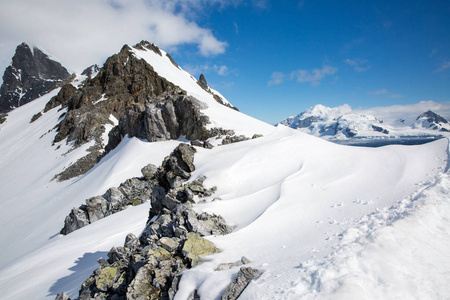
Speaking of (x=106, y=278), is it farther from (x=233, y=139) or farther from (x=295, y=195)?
(x=233, y=139)

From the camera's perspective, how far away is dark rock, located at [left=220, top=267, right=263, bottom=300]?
4820 millimetres

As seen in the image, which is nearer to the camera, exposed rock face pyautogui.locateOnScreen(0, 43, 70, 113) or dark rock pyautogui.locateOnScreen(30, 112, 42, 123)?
dark rock pyautogui.locateOnScreen(30, 112, 42, 123)

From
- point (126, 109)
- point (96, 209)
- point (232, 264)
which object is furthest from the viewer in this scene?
point (126, 109)

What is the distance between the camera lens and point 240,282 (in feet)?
16.4

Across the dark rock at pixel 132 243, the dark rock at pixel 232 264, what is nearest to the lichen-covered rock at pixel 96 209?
the dark rock at pixel 132 243

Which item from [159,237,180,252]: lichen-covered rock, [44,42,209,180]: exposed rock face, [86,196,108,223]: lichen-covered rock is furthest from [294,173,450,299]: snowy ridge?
[44,42,209,180]: exposed rock face

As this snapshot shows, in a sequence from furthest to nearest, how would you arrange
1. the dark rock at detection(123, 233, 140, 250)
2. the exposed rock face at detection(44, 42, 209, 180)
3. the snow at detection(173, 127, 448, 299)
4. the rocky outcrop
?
the exposed rock face at detection(44, 42, 209, 180)
the dark rock at detection(123, 233, 140, 250)
the rocky outcrop
the snow at detection(173, 127, 448, 299)

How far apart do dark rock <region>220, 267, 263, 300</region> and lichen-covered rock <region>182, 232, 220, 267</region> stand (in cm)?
163

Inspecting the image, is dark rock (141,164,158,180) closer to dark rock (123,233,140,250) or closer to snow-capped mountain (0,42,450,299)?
snow-capped mountain (0,42,450,299)

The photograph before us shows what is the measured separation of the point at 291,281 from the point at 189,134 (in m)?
25.9

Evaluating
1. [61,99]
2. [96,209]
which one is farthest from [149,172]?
[61,99]

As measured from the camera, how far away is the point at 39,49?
159875 mm

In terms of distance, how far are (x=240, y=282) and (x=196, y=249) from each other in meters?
2.31

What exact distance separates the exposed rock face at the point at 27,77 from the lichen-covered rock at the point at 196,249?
175 metres
